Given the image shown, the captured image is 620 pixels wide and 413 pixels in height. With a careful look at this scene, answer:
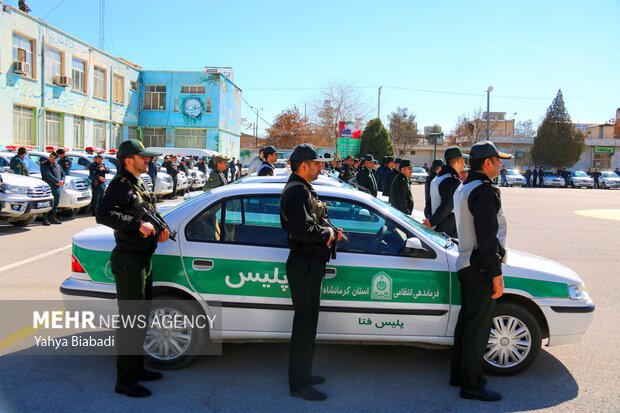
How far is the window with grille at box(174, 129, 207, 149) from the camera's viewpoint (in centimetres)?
4159

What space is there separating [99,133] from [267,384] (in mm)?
32469

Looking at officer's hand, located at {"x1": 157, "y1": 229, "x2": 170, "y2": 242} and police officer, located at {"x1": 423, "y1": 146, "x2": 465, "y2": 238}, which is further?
police officer, located at {"x1": 423, "y1": 146, "x2": 465, "y2": 238}

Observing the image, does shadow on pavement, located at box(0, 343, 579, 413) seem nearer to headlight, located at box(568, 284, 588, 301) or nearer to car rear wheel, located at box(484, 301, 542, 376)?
car rear wheel, located at box(484, 301, 542, 376)

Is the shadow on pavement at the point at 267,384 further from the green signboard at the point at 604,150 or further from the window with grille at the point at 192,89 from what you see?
the green signboard at the point at 604,150

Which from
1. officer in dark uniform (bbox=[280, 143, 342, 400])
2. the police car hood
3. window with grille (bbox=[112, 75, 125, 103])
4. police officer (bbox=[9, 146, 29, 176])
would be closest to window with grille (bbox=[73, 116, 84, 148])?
window with grille (bbox=[112, 75, 125, 103])

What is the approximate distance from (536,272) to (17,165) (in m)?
12.6

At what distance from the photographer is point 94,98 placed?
32.5 m

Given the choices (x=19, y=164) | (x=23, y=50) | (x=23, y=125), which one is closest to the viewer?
(x=19, y=164)

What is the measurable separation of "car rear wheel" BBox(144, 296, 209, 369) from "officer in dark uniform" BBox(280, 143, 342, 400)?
2.99ft

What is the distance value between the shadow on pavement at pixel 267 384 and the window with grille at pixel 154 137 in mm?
38082

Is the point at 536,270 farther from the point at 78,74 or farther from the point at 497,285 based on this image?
the point at 78,74

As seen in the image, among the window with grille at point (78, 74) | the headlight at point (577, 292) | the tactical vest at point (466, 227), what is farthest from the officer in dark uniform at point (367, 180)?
the window with grille at point (78, 74)

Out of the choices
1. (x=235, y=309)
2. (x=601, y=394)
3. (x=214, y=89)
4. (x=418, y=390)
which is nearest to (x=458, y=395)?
(x=418, y=390)

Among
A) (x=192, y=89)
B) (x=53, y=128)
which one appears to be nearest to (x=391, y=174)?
(x=53, y=128)
